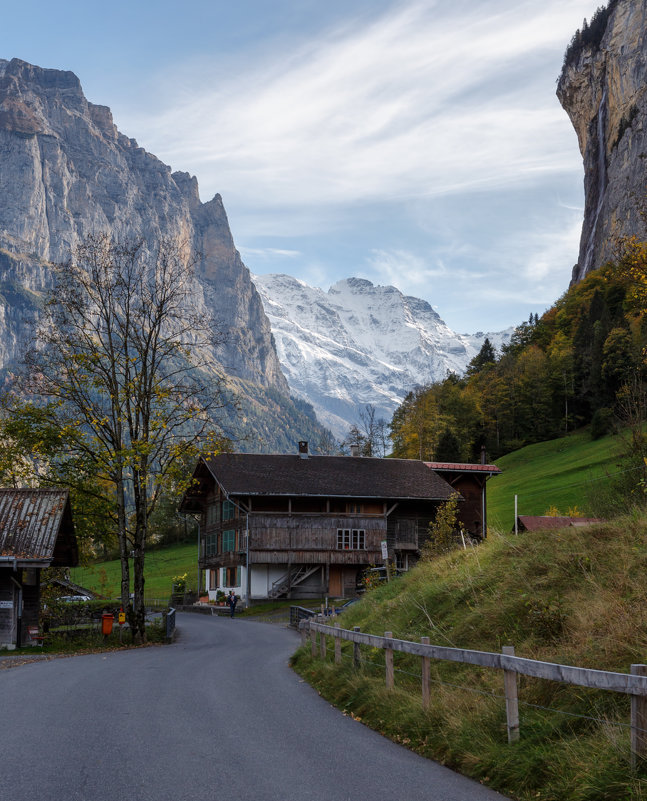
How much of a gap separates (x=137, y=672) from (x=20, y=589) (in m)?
12.3

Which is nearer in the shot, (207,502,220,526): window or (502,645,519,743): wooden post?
(502,645,519,743): wooden post

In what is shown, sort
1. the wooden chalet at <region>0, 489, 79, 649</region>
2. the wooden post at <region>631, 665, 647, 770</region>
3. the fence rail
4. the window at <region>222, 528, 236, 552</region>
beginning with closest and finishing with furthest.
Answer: the wooden post at <region>631, 665, 647, 770</region>, the wooden chalet at <region>0, 489, 79, 649</region>, the fence rail, the window at <region>222, 528, 236, 552</region>

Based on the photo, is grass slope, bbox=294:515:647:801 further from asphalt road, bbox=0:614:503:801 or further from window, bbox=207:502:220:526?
window, bbox=207:502:220:526

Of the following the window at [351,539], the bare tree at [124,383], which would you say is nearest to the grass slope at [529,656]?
the bare tree at [124,383]

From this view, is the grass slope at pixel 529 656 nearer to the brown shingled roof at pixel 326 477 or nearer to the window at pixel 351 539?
the brown shingled roof at pixel 326 477

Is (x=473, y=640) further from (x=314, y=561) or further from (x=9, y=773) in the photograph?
(x=314, y=561)

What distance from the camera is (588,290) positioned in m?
124

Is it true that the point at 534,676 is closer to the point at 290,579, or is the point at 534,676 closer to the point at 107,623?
the point at 107,623

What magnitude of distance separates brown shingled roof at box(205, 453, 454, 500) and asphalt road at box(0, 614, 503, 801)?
3486 centimetres

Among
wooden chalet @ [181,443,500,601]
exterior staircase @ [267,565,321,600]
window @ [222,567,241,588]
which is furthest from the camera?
window @ [222,567,241,588]

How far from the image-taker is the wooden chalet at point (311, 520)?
53.0 metres

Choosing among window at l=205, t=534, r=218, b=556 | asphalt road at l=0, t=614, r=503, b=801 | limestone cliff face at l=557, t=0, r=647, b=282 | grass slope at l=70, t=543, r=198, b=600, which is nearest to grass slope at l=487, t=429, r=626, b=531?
window at l=205, t=534, r=218, b=556

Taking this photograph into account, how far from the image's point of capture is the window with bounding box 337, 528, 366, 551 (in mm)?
54156

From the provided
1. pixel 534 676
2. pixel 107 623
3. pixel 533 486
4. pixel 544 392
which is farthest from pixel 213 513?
pixel 544 392
